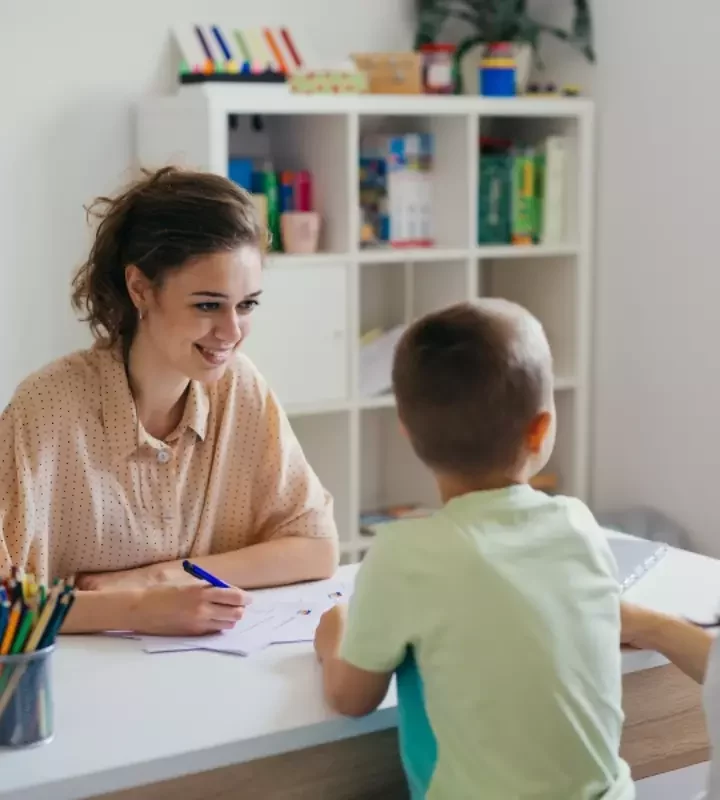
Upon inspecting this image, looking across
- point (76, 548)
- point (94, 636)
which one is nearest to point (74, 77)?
point (76, 548)

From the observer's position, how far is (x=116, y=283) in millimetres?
1964

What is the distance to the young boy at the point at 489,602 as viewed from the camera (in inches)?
49.8

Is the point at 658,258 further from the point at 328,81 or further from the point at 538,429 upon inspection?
the point at 538,429

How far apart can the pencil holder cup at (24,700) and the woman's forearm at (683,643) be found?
0.70 metres

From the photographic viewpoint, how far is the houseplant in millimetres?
3555

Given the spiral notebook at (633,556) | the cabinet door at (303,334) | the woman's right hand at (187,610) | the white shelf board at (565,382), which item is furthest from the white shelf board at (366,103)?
the woman's right hand at (187,610)

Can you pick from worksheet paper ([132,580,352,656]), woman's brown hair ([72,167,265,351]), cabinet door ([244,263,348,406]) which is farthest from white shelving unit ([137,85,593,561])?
worksheet paper ([132,580,352,656])

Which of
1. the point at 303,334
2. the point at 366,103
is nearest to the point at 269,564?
the point at 303,334

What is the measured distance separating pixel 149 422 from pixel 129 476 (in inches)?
3.5

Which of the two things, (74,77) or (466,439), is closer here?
(466,439)

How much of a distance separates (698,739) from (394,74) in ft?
6.98

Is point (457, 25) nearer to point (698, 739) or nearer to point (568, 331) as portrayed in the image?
point (568, 331)

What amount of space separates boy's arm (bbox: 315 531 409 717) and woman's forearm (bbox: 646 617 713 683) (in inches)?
14.4

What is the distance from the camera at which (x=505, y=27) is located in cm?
359
